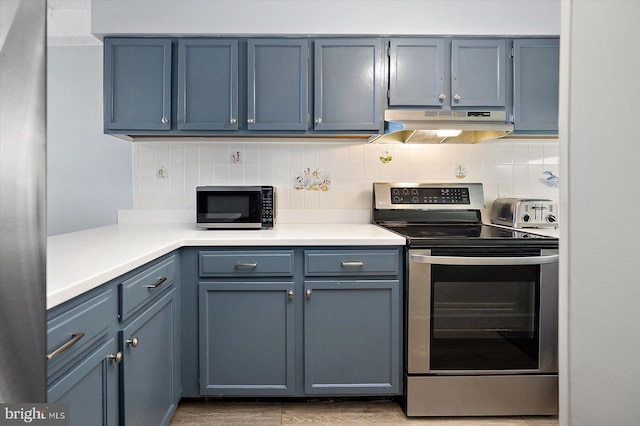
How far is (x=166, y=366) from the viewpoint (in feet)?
5.97

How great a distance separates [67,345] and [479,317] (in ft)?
5.67

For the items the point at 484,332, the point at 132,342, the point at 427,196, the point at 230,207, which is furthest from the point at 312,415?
the point at 427,196

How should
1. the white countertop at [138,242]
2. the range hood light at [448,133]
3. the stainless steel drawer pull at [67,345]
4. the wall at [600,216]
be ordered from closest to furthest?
the wall at [600,216], the stainless steel drawer pull at [67,345], the white countertop at [138,242], the range hood light at [448,133]

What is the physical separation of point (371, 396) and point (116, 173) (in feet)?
6.70

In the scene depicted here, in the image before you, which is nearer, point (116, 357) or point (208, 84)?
point (116, 357)

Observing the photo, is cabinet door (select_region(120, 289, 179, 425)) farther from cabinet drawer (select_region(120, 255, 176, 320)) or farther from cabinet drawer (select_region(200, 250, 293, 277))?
cabinet drawer (select_region(200, 250, 293, 277))

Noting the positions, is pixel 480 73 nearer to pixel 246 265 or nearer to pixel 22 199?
pixel 246 265

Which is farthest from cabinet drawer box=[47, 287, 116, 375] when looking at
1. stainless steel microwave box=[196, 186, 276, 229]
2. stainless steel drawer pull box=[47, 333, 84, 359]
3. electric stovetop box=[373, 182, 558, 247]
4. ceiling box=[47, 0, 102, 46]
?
ceiling box=[47, 0, 102, 46]

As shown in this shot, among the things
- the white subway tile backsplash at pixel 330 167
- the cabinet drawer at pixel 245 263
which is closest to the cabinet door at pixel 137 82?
the white subway tile backsplash at pixel 330 167

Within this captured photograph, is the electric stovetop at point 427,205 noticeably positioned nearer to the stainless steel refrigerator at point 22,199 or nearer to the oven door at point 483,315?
the oven door at point 483,315

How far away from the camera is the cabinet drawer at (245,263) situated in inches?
79.4

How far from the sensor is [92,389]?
1175 mm

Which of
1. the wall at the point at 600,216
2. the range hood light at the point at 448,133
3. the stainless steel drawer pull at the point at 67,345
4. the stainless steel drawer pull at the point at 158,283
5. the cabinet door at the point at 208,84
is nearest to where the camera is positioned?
the wall at the point at 600,216

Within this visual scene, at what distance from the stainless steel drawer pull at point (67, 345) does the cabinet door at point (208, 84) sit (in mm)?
1502
